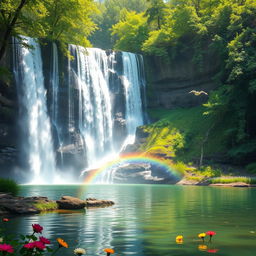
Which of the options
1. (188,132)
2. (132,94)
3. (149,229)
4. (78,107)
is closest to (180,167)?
(188,132)

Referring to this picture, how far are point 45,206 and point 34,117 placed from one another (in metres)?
28.5

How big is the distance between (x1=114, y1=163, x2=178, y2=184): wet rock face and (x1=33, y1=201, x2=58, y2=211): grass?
23.8 metres

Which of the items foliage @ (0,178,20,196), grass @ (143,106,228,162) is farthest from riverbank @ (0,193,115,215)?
grass @ (143,106,228,162)

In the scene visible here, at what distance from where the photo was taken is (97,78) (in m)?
48.3

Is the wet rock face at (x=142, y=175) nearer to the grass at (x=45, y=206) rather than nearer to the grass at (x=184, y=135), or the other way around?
the grass at (x=184, y=135)

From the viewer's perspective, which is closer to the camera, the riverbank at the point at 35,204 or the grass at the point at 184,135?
the riverbank at the point at 35,204

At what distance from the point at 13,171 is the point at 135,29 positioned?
33352 mm

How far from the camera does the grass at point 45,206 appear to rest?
13008 millimetres

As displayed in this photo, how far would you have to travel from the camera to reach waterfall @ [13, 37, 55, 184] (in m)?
39.5

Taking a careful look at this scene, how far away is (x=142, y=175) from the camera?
3772 centimetres

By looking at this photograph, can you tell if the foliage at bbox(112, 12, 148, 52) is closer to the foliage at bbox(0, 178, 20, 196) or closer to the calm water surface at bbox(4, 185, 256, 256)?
the foliage at bbox(0, 178, 20, 196)

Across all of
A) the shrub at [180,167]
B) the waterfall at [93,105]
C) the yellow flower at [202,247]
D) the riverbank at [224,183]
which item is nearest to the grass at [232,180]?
the riverbank at [224,183]

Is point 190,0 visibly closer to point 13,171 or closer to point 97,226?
point 13,171

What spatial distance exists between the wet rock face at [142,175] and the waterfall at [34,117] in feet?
23.6
